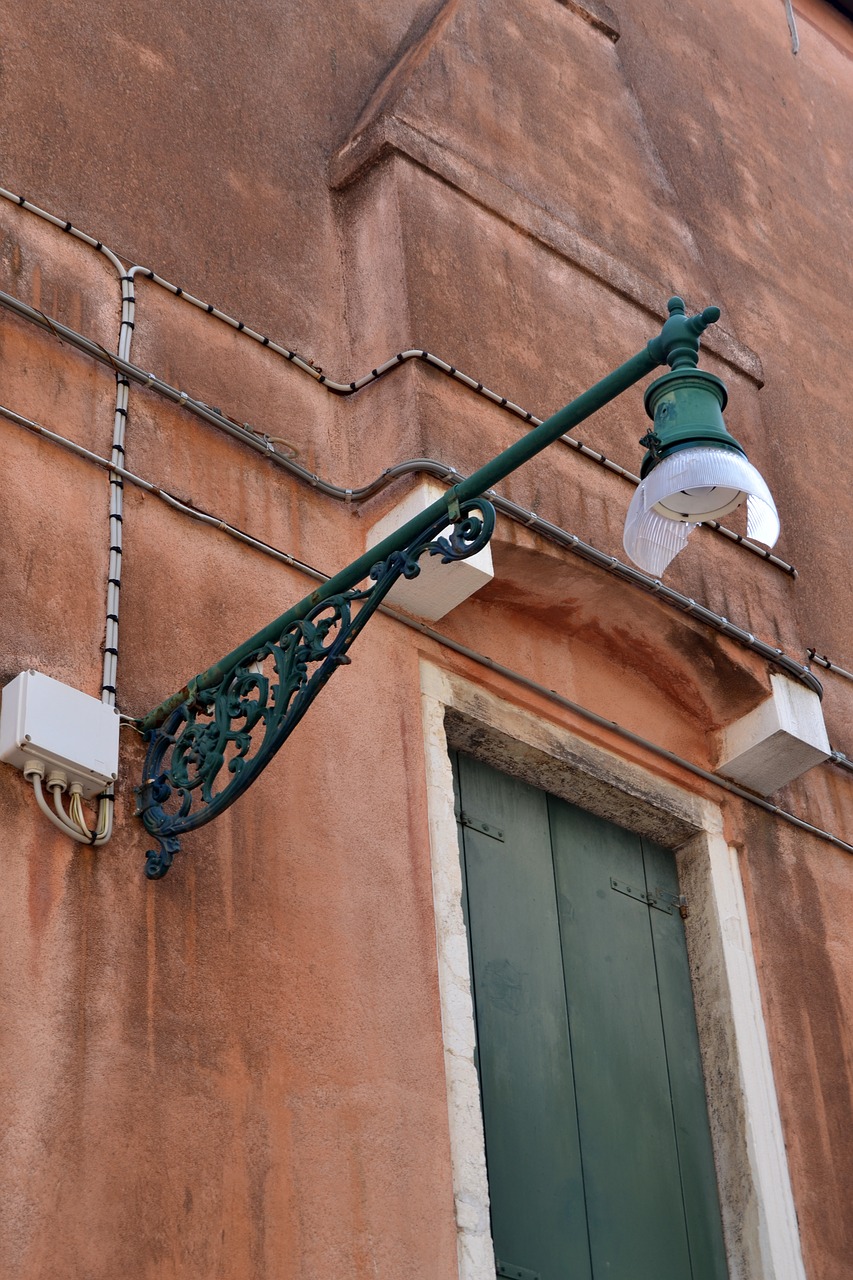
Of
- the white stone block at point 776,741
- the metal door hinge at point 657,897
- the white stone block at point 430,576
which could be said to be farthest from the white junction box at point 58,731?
the white stone block at point 776,741

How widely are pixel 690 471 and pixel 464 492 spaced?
0.62 metres

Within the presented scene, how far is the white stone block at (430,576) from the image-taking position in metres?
6.69

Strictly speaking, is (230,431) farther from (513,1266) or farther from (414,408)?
(513,1266)

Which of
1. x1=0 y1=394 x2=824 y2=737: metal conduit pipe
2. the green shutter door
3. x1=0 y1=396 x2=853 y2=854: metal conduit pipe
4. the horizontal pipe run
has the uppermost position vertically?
the horizontal pipe run

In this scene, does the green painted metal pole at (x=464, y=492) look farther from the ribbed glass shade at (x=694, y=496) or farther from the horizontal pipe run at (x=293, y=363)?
the horizontal pipe run at (x=293, y=363)

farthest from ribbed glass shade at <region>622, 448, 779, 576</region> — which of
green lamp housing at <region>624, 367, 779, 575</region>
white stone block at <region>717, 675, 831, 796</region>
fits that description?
white stone block at <region>717, 675, 831, 796</region>

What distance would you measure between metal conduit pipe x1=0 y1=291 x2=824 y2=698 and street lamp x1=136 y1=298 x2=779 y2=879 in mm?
1256

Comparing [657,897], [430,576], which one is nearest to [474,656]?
[430,576]

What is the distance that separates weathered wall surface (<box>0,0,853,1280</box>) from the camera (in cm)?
531

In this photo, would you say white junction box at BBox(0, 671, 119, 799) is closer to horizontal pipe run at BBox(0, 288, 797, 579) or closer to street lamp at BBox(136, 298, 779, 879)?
street lamp at BBox(136, 298, 779, 879)

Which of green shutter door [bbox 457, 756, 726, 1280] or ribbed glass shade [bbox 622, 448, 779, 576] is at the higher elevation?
ribbed glass shade [bbox 622, 448, 779, 576]

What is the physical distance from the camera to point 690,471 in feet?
16.9

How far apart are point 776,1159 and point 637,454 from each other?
2.64 meters

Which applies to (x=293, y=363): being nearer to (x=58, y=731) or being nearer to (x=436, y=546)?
(x=436, y=546)
